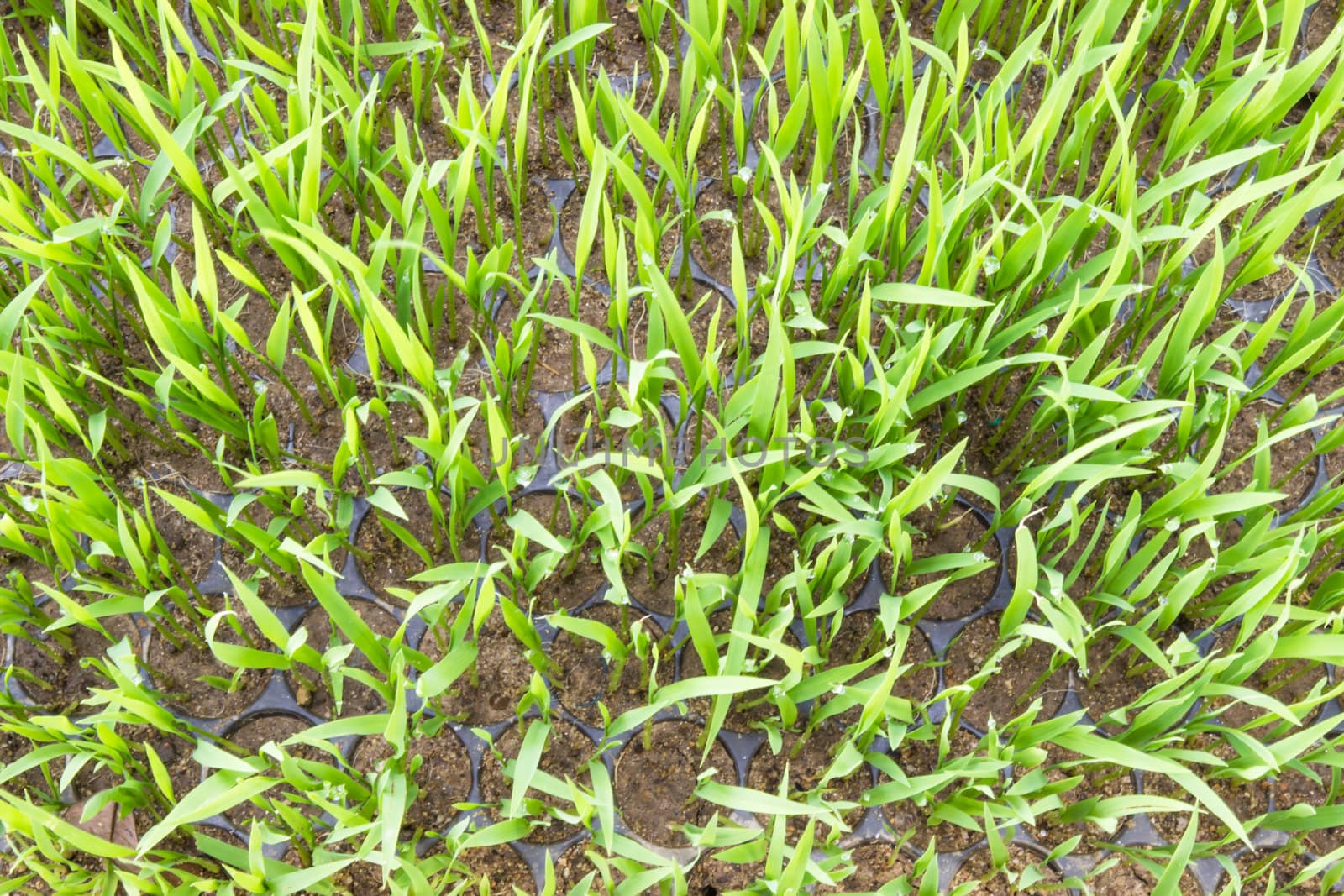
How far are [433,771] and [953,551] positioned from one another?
0.64 metres

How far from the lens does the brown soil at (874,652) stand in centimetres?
121

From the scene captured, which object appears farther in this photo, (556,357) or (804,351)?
(556,357)

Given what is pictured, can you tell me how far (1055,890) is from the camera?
45.8 inches

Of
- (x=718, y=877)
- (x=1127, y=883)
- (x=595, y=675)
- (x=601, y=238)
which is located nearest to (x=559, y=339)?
(x=601, y=238)

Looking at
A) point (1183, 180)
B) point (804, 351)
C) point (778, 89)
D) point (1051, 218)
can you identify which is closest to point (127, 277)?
point (804, 351)

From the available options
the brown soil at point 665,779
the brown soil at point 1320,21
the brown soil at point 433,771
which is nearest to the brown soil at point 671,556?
the brown soil at point 665,779

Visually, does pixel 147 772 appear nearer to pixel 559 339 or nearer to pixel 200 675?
pixel 200 675

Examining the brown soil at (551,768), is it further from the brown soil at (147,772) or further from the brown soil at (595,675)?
the brown soil at (147,772)

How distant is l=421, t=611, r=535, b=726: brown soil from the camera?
1.19m

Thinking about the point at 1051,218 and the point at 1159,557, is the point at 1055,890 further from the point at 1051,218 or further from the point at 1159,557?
the point at 1051,218

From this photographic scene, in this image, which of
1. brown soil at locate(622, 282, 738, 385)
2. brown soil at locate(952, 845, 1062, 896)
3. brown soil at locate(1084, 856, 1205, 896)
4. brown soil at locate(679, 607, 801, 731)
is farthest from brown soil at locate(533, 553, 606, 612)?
brown soil at locate(1084, 856, 1205, 896)

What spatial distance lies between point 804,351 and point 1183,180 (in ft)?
1.46

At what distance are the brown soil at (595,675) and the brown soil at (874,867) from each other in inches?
11.0

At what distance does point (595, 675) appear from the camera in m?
1.20
